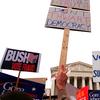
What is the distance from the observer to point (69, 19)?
26.3ft

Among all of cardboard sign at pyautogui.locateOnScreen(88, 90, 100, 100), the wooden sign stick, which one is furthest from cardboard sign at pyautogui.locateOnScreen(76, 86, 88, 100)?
the wooden sign stick

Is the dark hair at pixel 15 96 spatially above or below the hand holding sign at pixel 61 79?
below

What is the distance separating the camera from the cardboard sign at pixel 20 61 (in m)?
8.51

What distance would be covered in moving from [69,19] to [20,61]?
1.73m

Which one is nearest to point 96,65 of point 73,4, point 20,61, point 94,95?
point 94,95

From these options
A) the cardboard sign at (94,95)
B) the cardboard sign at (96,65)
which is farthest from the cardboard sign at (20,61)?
the cardboard sign at (94,95)

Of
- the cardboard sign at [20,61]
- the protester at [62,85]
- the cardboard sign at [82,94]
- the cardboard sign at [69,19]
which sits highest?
the cardboard sign at [69,19]

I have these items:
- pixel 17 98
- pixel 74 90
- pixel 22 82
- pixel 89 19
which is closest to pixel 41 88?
pixel 22 82

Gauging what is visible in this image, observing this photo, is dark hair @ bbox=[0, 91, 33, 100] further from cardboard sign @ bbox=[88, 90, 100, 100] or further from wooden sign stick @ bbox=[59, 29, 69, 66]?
cardboard sign @ bbox=[88, 90, 100, 100]

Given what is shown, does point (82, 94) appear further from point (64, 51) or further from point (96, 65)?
point (64, 51)

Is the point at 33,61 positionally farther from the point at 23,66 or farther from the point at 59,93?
the point at 59,93

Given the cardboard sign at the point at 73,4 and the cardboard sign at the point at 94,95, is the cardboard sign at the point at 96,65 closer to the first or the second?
the cardboard sign at the point at 94,95

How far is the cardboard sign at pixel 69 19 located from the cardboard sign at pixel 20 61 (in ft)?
4.09

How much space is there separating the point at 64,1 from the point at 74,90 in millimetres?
2433
